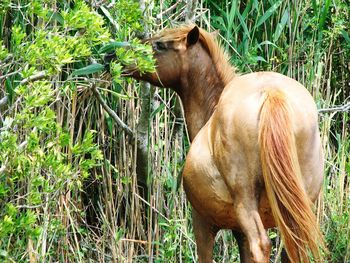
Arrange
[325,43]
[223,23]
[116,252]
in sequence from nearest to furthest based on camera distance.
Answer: [116,252] < [223,23] < [325,43]

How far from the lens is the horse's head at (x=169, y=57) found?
6.77 meters

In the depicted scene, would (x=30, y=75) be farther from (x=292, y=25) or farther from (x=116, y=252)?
(x=292, y=25)

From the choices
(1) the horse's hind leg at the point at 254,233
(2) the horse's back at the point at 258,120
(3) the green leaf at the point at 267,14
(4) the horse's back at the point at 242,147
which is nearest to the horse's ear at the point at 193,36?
(4) the horse's back at the point at 242,147

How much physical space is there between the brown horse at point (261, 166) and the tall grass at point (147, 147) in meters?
1.05

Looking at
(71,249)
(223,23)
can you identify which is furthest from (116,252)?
(223,23)

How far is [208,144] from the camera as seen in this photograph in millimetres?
5977

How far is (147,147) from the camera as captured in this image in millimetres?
7410

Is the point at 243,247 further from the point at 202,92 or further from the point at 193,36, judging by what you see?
the point at 193,36

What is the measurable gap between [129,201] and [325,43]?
91.4 inches

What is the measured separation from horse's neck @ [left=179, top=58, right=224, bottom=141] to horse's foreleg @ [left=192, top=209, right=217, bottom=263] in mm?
676

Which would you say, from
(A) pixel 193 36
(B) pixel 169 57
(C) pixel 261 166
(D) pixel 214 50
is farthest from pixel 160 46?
(C) pixel 261 166

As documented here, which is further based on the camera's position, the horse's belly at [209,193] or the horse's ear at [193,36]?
the horse's ear at [193,36]

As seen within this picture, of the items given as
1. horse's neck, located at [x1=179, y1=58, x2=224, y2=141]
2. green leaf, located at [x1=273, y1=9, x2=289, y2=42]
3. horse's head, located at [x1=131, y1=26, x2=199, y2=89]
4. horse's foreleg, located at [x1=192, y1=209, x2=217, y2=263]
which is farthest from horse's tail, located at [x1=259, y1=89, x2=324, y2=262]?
green leaf, located at [x1=273, y1=9, x2=289, y2=42]

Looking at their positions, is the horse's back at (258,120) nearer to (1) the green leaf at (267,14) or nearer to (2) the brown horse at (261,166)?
(2) the brown horse at (261,166)
